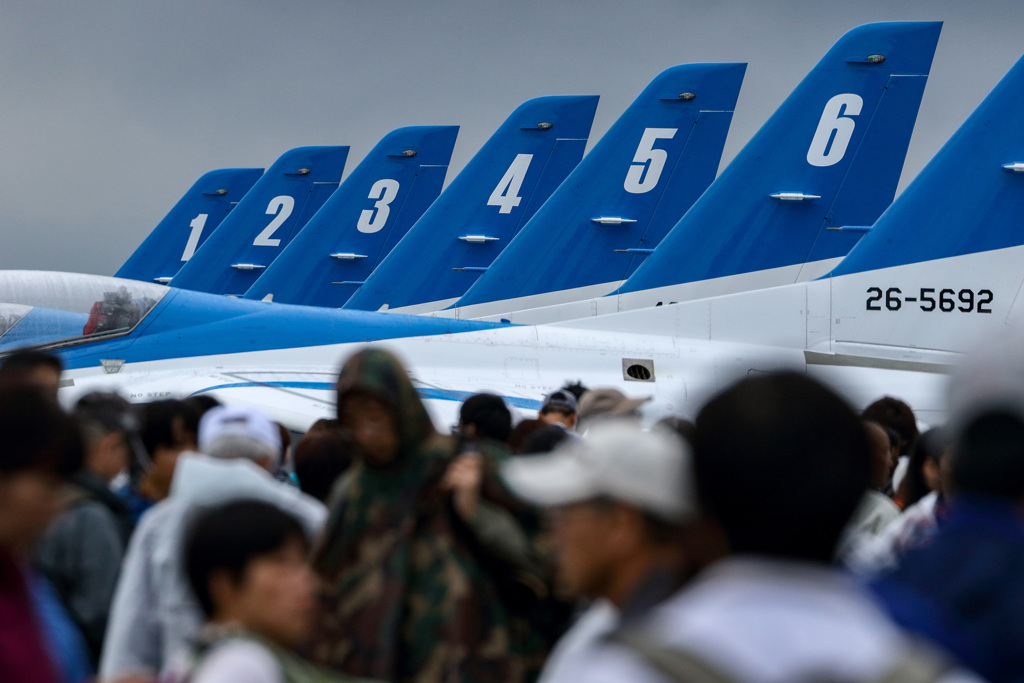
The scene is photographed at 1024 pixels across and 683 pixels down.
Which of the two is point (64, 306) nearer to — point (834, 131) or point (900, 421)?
point (900, 421)

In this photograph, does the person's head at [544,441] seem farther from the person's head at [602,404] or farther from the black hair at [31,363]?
the black hair at [31,363]

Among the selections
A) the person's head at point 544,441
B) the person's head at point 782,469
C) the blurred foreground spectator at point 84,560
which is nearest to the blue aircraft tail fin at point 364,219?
the person's head at point 544,441

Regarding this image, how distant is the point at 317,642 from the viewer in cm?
309

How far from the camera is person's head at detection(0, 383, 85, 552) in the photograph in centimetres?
225

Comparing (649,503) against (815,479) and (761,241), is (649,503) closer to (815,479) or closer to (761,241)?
(815,479)

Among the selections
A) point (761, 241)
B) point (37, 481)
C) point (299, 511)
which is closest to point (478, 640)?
point (299, 511)

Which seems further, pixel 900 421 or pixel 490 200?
pixel 490 200

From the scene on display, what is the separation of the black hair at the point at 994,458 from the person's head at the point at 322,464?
288 centimetres

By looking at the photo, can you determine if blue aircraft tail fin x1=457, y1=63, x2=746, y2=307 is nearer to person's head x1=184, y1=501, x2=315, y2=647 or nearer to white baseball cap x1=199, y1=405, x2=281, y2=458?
white baseball cap x1=199, y1=405, x2=281, y2=458

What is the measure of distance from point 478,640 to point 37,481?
4.30ft

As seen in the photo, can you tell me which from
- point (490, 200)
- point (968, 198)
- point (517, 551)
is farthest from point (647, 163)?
point (517, 551)

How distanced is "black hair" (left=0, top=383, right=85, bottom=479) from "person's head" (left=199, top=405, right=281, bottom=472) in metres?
1.15

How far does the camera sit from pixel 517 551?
119 inches

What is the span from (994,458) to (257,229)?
28811 mm
